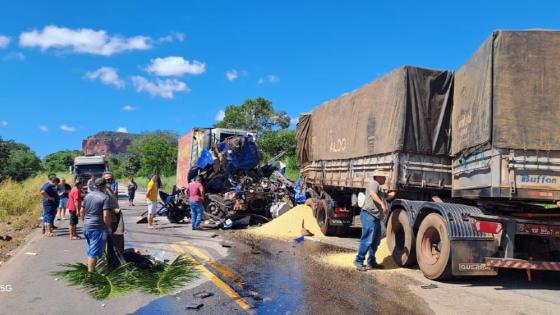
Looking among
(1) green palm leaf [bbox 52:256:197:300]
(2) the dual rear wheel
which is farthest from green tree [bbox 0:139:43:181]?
(2) the dual rear wheel

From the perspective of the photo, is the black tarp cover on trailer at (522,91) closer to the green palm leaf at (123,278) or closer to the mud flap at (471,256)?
the mud flap at (471,256)

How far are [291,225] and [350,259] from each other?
469cm

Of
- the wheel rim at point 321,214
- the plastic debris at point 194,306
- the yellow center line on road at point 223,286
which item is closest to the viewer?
the plastic debris at point 194,306

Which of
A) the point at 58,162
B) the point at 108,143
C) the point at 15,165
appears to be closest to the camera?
the point at 15,165

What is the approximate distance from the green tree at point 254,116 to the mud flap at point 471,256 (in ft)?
143

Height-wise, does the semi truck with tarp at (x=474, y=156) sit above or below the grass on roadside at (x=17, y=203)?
above

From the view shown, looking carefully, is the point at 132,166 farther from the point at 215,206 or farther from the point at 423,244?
the point at 423,244

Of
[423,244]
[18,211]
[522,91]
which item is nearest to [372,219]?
[423,244]

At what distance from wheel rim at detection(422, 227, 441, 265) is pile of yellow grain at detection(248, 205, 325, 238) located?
5434mm

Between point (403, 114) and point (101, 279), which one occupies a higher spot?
point (403, 114)

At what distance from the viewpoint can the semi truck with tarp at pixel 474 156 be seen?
5973 mm

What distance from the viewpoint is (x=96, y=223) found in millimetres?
6672

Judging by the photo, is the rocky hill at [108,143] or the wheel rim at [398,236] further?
the rocky hill at [108,143]

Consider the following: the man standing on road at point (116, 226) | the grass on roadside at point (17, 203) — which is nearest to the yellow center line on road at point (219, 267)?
the man standing on road at point (116, 226)
